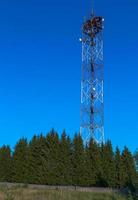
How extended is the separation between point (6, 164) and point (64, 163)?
723cm

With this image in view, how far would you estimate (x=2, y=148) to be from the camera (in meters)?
57.3

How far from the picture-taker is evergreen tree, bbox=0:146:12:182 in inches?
2055

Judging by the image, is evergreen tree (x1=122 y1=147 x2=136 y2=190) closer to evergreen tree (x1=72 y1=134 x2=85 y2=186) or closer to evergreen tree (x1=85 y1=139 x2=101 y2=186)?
evergreen tree (x1=85 y1=139 x2=101 y2=186)

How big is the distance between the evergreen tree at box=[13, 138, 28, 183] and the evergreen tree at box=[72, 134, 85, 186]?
5.71 m

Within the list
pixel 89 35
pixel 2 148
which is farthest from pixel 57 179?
pixel 89 35

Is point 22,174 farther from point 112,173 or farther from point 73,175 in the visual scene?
point 112,173

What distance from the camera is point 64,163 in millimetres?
51969

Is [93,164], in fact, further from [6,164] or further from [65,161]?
[6,164]

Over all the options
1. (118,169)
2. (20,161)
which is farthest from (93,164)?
(20,161)

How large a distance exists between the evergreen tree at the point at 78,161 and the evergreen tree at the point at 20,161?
571 centimetres

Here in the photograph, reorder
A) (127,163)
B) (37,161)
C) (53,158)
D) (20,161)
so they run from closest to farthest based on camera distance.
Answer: (37,161), (53,158), (127,163), (20,161)

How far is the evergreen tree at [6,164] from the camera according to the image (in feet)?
171

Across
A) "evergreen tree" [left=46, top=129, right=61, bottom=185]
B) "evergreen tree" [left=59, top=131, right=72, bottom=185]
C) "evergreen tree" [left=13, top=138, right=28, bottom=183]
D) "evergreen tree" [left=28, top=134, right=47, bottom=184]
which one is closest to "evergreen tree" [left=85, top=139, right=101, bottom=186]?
"evergreen tree" [left=59, top=131, right=72, bottom=185]

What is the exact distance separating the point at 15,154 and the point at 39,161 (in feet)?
12.2
